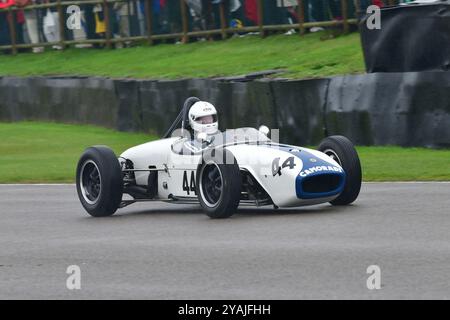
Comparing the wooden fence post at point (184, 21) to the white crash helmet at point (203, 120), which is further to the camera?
the wooden fence post at point (184, 21)

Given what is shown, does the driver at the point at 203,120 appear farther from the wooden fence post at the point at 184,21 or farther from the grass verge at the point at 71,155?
the wooden fence post at the point at 184,21

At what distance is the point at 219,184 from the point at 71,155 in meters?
11.0

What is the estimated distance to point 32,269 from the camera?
31.9ft

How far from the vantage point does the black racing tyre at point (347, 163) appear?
487 inches

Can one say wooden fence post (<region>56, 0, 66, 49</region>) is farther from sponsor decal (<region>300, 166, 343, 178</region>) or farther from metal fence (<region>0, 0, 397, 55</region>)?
sponsor decal (<region>300, 166, 343, 178</region>)

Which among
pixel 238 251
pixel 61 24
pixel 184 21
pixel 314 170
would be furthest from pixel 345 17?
pixel 238 251


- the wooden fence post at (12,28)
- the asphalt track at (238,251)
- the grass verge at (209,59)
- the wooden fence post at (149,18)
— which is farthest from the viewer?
the wooden fence post at (12,28)

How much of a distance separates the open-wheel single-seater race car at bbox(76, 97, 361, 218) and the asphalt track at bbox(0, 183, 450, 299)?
0.20 meters

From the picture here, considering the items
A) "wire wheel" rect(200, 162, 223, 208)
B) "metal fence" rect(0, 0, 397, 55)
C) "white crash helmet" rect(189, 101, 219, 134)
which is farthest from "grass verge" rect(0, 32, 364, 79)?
"wire wheel" rect(200, 162, 223, 208)

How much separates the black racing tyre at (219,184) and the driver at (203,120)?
3.05 ft

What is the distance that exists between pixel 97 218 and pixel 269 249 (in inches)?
140

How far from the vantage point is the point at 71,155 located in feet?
74.6

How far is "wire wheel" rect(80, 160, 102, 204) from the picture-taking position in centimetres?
1324

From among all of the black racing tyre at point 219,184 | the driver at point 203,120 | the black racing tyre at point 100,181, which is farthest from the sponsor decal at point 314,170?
the black racing tyre at point 100,181
